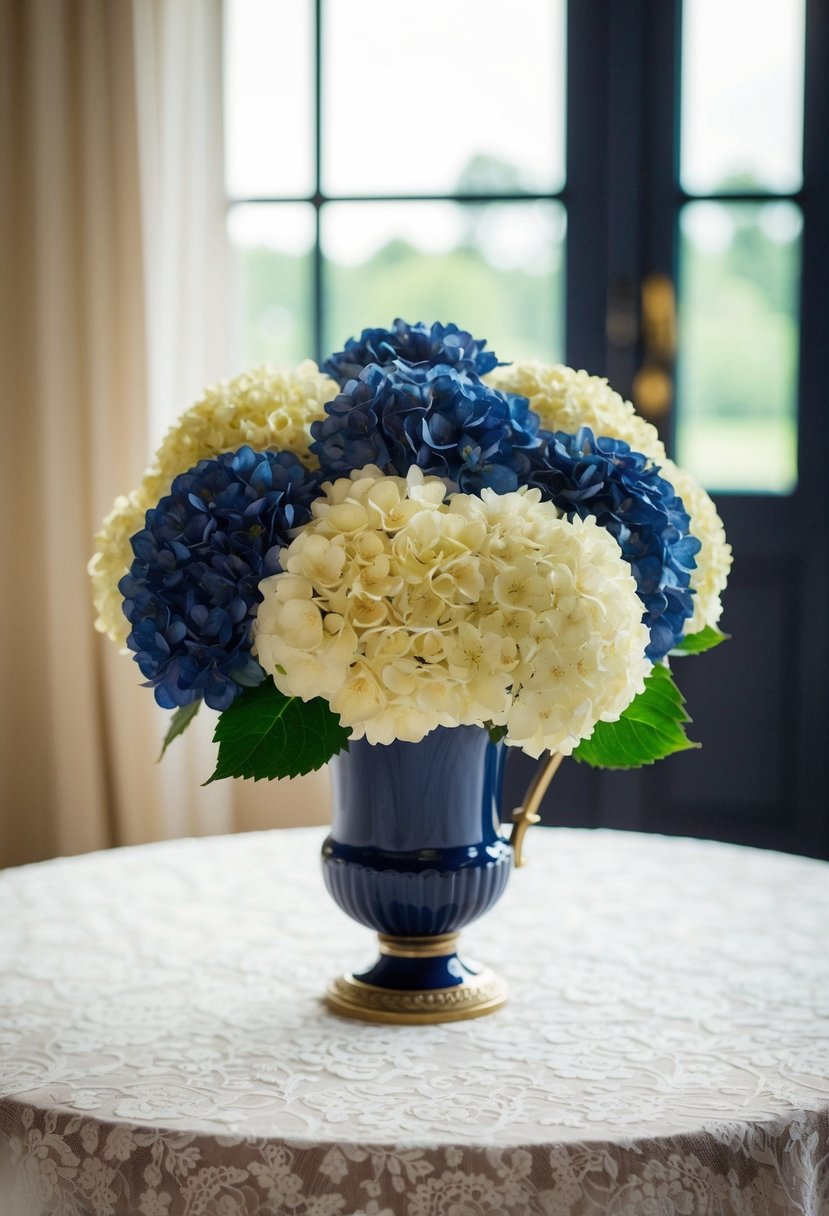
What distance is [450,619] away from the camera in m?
0.96

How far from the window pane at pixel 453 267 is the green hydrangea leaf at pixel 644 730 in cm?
205

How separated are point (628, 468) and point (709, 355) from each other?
212 cm

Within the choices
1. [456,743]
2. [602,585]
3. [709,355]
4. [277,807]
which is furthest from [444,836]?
[709,355]

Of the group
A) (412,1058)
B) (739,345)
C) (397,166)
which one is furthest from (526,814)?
(397,166)

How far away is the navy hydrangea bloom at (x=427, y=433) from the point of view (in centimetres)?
104

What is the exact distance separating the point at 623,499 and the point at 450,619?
0.20m

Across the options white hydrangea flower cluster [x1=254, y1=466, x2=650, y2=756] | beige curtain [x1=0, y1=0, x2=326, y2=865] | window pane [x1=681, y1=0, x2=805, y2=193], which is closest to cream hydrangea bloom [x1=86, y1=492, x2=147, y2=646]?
white hydrangea flower cluster [x1=254, y1=466, x2=650, y2=756]

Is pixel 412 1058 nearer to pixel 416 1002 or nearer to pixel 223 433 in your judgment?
pixel 416 1002

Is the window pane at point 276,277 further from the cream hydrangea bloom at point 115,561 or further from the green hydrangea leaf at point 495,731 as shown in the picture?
the green hydrangea leaf at point 495,731

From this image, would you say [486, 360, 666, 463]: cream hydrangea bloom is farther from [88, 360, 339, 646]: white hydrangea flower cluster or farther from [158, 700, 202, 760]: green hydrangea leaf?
[158, 700, 202, 760]: green hydrangea leaf

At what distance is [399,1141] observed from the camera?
89cm

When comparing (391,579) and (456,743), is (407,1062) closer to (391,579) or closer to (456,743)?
(456,743)

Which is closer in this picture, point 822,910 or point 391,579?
point 391,579

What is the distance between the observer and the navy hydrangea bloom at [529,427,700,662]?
1067 millimetres
